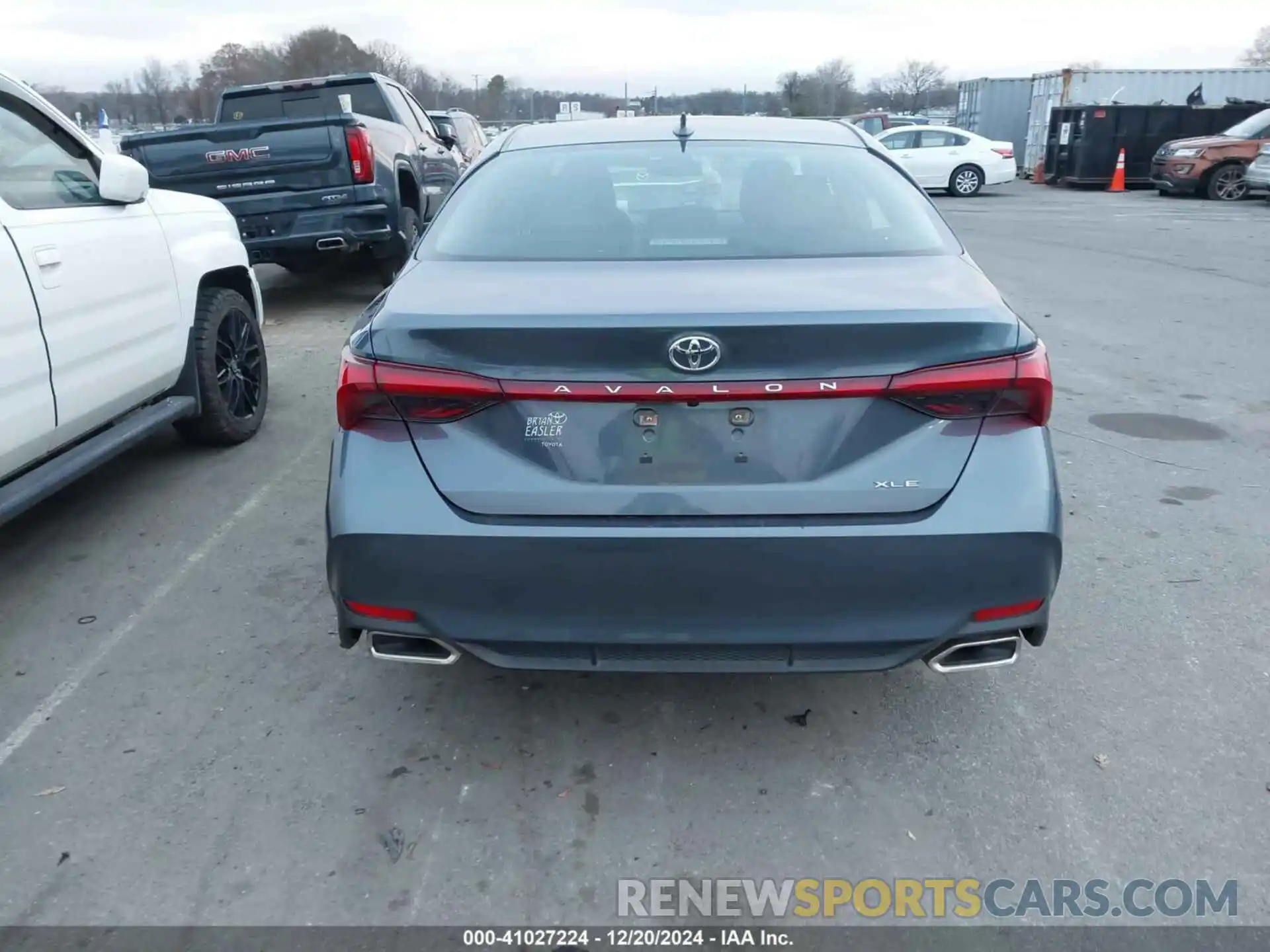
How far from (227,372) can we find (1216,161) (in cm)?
2091

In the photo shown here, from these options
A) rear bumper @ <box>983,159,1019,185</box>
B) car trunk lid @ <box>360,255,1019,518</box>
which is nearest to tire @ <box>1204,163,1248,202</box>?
rear bumper @ <box>983,159,1019,185</box>

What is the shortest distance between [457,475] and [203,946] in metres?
1.18

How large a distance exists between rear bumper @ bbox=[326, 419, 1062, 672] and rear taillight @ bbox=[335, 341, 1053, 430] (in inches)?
3.0

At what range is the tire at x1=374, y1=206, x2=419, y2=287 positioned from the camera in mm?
9367

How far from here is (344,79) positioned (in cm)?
1134

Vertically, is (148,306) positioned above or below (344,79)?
below

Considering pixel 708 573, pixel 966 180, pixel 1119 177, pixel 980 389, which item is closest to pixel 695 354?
pixel 708 573

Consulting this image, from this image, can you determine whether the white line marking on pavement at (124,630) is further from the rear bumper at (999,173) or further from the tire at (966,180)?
the rear bumper at (999,173)

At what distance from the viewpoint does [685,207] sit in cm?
342

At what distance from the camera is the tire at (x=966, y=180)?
23016mm

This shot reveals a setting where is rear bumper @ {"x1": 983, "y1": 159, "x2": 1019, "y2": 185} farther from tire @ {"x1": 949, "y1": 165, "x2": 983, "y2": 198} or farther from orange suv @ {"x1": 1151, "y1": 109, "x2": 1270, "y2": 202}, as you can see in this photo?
orange suv @ {"x1": 1151, "y1": 109, "x2": 1270, "y2": 202}

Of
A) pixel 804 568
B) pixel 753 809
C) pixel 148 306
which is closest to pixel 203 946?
pixel 753 809

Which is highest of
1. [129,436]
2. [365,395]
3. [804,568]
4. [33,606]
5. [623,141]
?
[623,141]

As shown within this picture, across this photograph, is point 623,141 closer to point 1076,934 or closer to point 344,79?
point 1076,934
